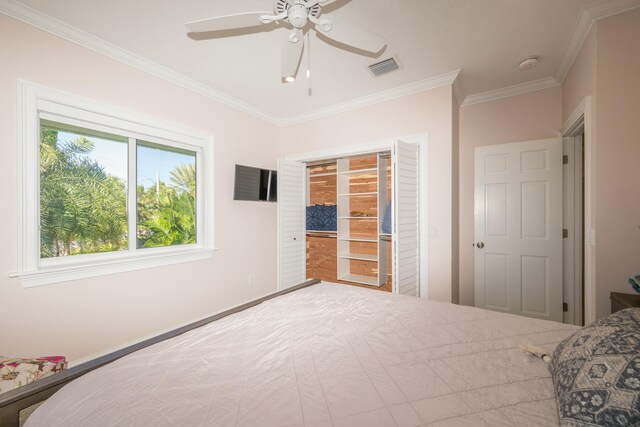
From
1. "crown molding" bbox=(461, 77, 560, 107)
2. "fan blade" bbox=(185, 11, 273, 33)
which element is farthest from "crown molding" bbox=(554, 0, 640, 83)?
"fan blade" bbox=(185, 11, 273, 33)

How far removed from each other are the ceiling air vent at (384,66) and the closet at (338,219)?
31.6 inches

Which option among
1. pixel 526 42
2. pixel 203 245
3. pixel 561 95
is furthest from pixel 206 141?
pixel 561 95

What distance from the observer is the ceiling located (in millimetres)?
1793

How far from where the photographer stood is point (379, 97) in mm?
3098

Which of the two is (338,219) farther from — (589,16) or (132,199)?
(589,16)

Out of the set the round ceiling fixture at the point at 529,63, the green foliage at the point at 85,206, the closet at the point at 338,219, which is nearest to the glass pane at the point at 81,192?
the green foliage at the point at 85,206

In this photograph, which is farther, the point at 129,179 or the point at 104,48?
the point at 129,179

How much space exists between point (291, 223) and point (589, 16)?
340 centimetres

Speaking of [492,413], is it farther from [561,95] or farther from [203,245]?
[561,95]

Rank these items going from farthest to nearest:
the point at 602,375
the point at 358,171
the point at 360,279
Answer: the point at 360,279 → the point at 358,171 → the point at 602,375

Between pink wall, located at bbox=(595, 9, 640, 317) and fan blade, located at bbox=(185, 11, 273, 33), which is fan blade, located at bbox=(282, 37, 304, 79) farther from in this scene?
pink wall, located at bbox=(595, 9, 640, 317)

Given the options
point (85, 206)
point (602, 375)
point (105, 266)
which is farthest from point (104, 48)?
point (602, 375)

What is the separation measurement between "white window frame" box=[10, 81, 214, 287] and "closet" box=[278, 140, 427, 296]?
3.37 feet

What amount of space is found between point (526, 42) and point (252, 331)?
297 cm
